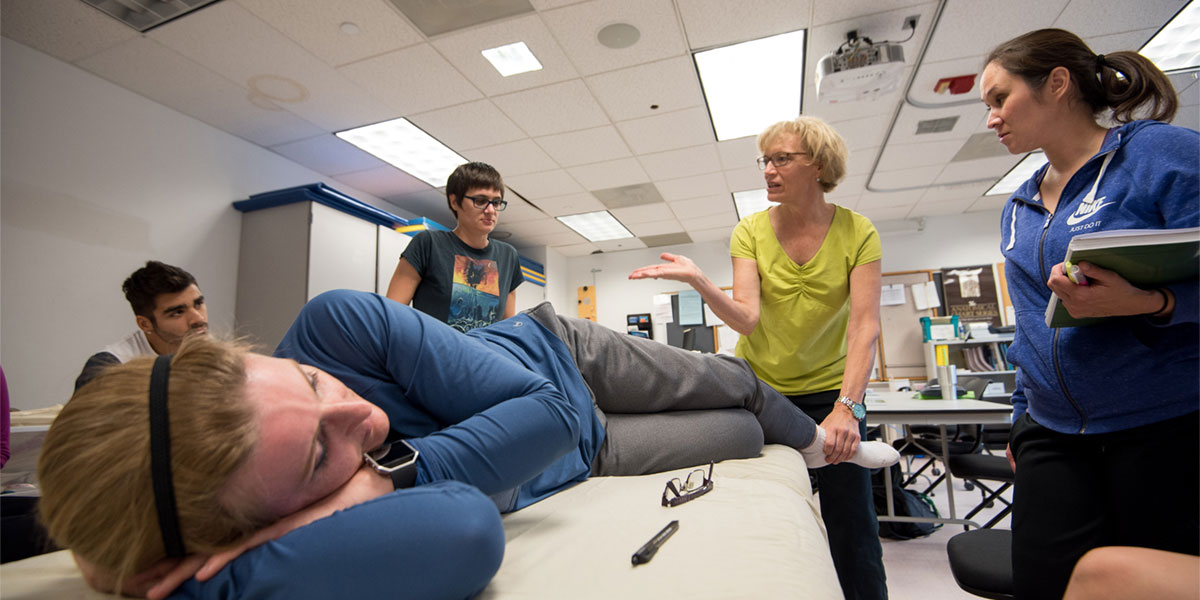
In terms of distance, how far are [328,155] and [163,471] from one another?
12.8ft

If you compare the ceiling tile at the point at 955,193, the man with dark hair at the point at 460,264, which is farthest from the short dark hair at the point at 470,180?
the ceiling tile at the point at 955,193

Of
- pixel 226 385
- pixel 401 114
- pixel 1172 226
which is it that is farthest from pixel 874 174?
pixel 226 385

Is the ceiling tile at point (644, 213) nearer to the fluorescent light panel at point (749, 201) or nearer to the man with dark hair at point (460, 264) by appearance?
the fluorescent light panel at point (749, 201)

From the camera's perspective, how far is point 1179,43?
2.97 m

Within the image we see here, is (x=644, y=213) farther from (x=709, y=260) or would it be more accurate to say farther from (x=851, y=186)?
(x=851, y=186)

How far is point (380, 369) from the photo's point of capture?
0.88m

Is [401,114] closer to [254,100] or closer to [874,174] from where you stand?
[254,100]

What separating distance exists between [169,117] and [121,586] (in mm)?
3581

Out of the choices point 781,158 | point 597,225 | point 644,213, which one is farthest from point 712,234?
point 781,158

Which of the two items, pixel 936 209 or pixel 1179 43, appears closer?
pixel 1179 43

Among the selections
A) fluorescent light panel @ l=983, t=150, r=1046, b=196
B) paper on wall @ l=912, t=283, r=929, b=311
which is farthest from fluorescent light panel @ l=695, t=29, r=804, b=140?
paper on wall @ l=912, t=283, r=929, b=311

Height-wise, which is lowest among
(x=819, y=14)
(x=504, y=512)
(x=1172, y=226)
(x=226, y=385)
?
(x=504, y=512)

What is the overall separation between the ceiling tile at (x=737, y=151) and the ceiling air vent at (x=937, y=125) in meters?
1.14

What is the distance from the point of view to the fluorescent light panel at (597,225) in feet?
18.2
